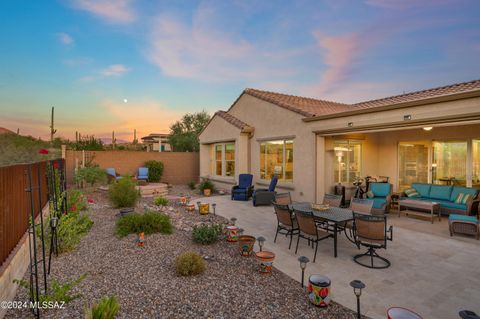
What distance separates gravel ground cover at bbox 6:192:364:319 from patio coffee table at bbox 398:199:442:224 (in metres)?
6.22

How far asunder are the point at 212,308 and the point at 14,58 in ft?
41.9

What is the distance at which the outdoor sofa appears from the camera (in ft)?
24.1

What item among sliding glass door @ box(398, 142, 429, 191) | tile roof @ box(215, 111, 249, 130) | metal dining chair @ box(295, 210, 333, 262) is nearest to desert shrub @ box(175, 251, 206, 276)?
metal dining chair @ box(295, 210, 333, 262)

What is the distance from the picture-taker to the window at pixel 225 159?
1369cm

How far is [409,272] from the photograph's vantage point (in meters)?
4.23

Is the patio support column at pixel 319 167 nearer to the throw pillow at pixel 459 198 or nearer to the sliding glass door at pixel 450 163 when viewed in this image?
the throw pillow at pixel 459 198

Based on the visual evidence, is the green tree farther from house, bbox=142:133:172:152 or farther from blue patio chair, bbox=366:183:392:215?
blue patio chair, bbox=366:183:392:215

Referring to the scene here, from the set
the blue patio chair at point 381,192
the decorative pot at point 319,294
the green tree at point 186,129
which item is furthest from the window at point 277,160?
the green tree at point 186,129

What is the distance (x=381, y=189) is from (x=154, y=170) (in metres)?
13.1

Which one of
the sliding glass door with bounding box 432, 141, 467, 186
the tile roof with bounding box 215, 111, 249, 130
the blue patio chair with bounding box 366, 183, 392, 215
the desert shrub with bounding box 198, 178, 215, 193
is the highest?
the tile roof with bounding box 215, 111, 249, 130

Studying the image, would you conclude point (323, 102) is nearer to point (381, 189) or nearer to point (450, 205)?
point (381, 189)

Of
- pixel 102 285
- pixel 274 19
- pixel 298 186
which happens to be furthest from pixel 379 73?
pixel 102 285

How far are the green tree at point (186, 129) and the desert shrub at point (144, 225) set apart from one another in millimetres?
18195

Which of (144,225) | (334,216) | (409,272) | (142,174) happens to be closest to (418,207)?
(409,272)
